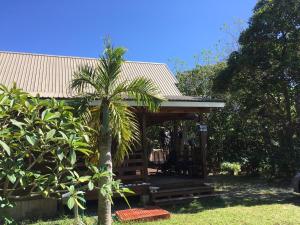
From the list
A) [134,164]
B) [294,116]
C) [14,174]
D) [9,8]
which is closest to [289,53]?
[294,116]

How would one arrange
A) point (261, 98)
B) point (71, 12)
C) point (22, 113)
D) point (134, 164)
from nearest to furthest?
point (22, 113)
point (134, 164)
point (71, 12)
point (261, 98)

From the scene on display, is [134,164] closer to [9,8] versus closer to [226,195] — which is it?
[226,195]

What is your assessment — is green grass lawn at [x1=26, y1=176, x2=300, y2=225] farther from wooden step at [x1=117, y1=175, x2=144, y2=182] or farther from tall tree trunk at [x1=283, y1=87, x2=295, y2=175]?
wooden step at [x1=117, y1=175, x2=144, y2=182]

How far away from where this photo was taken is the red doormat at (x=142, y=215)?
7609 millimetres

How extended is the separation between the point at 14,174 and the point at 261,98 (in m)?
11.8

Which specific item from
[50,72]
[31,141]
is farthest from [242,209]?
[50,72]

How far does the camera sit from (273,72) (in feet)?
39.2

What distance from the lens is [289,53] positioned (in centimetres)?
1148

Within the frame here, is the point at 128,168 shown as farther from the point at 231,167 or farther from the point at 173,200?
the point at 231,167

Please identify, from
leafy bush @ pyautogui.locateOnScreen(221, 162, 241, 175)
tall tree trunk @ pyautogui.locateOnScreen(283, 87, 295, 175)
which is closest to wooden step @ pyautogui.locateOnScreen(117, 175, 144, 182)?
tall tree trunk @ pyautogui.locateOnScreen(283, 87, 295, 175)

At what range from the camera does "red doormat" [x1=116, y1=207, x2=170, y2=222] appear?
761cm

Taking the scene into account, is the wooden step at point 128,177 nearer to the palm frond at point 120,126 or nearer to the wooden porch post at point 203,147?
the wooden porch post at point 203,147

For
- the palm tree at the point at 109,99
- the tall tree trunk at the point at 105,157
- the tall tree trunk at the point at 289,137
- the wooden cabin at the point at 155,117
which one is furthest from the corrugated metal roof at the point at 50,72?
the tall tree trunk at the point at 105,157

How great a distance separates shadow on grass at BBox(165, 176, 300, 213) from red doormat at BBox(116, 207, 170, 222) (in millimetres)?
828
